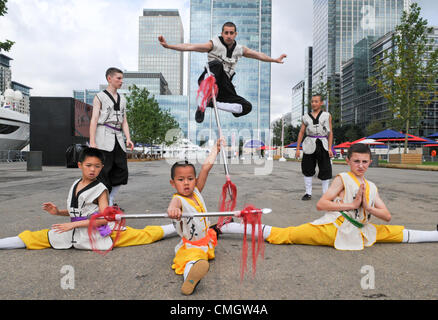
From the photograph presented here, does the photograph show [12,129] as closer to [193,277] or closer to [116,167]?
[116,167]

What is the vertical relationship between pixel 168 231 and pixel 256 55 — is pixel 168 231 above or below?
below

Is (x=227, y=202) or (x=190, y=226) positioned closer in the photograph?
(x=190, y=226)

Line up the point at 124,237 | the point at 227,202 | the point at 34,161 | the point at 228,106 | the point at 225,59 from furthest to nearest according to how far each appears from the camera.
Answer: the point at 34,161, the point at 228,106, the point at 225,59, the point at 227,202, the point at 124,237

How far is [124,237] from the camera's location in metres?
2.85

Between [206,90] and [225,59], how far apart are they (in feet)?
1.97

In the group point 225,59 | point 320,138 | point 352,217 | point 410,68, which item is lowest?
point 352,217

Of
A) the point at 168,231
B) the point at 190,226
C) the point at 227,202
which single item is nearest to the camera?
the point at 190,226

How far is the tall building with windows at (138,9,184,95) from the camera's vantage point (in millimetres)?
177500

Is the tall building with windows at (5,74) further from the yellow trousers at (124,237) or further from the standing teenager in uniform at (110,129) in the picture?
the yellow trousers at (124,237)

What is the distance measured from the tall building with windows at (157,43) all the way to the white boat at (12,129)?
148827mm

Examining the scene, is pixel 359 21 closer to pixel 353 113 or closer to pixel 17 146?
pixel 353 113

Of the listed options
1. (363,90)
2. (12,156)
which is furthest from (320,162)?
(363,90)

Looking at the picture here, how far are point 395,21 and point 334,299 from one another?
469 ft
